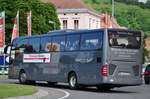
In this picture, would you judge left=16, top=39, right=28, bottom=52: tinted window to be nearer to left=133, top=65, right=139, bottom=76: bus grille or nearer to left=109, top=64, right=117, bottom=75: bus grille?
left=109, top=64, right=117, bottom=75: bus grille

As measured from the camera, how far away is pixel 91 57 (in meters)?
26.2

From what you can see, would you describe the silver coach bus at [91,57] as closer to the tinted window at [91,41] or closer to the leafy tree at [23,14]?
the tinted window at [91,41]

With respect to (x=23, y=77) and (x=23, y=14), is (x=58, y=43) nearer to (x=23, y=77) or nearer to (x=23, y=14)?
(x=23, y=77)

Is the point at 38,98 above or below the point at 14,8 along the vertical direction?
below

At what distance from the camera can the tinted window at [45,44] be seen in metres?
30.7

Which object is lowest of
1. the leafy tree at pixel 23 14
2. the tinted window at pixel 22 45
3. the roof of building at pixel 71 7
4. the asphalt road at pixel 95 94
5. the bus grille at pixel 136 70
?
the asphalt road at pixel 95 94

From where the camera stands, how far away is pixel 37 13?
90062 millimetres

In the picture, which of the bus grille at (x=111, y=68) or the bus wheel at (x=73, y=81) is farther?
the bus wheel at (x=73, y=81)

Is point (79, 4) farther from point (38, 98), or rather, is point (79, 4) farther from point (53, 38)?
point (38, 98)

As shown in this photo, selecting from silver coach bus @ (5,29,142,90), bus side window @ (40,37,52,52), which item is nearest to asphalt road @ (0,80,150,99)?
silver coach bus @ (5,29,142,90)

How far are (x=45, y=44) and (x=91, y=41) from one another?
5.50m

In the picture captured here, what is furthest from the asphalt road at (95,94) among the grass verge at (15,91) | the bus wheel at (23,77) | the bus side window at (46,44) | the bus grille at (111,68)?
the bus wheel at (23,77)

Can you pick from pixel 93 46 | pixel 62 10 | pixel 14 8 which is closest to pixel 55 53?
pixel 93 46

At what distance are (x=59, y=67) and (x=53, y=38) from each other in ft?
6.00
